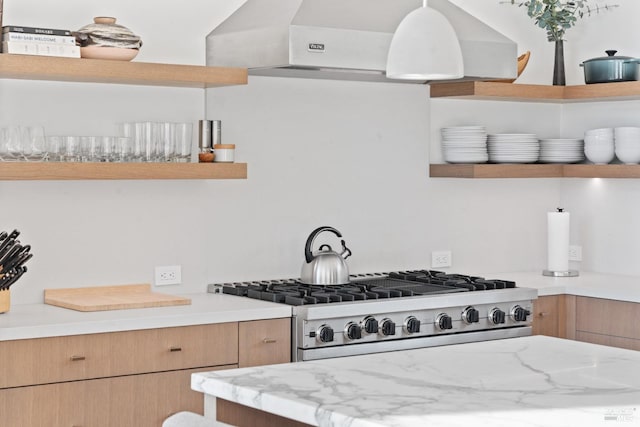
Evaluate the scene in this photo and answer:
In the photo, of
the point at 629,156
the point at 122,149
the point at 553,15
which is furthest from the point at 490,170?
the point at 122,149

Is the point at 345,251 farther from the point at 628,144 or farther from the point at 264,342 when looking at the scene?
the point at 628,144

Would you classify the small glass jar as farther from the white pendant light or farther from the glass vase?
the glass vase

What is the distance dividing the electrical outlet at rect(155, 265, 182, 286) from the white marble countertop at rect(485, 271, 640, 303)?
1674 millimetres

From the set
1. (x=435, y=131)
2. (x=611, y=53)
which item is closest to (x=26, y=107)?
(x=435, y=131)

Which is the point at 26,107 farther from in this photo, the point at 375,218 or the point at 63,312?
the point at 375,218

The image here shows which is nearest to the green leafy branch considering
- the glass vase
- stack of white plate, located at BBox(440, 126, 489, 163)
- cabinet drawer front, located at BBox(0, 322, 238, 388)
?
the glass vase

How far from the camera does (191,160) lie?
4477 mm

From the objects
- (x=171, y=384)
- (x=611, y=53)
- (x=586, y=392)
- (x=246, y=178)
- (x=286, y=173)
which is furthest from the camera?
(x=611, y=53)

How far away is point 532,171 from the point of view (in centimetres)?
527

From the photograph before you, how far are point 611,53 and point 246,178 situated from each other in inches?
81.1

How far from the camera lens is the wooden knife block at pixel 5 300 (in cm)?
372

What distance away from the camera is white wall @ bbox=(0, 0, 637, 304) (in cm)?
413

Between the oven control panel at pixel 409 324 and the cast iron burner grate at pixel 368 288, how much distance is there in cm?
9

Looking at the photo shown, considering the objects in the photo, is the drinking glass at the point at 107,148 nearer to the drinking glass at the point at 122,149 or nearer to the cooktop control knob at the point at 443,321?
the drinking glass at the point at 122,149
